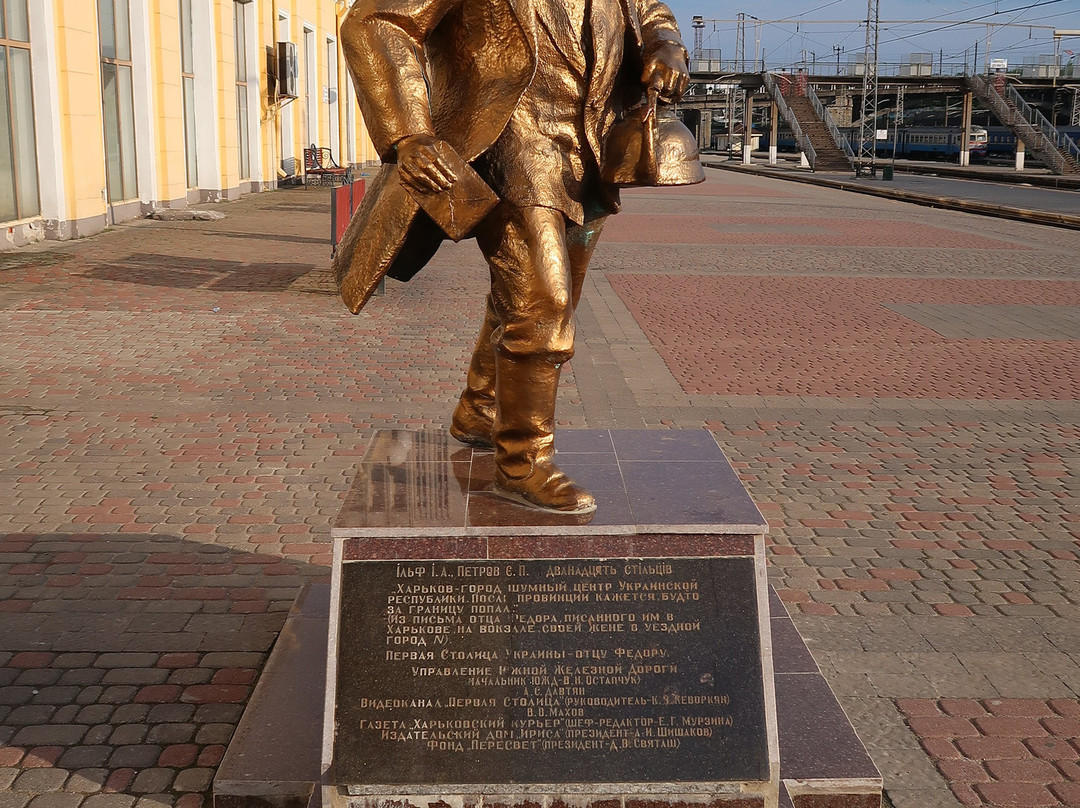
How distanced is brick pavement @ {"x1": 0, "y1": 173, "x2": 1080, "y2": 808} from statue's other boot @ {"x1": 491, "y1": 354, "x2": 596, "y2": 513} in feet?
4.00

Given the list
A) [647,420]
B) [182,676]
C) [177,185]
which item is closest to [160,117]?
[177,185]

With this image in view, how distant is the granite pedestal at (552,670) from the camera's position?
3139 millimetres

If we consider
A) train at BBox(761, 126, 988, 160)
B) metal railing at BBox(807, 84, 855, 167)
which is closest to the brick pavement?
metal railing at BBox(807, 84, 855, 167)

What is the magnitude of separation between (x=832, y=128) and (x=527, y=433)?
6025 centimetres

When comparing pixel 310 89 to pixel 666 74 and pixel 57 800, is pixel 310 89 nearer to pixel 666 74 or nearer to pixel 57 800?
pixel 666 74

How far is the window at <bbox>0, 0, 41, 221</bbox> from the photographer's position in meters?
14.6

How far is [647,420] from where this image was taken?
293 inches

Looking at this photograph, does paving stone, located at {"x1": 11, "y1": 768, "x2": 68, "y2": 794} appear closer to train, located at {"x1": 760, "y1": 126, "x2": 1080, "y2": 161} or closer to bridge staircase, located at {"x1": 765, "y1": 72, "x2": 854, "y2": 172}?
bridge staircase, located at {"x1": 765, "y1": 72, "x2": 854, "y2": 172}

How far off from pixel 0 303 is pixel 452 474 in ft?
29.4

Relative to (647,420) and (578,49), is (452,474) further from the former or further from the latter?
(647,420)

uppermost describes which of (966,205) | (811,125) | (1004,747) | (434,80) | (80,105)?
Answer: (811,125)

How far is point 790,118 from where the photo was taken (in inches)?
2450

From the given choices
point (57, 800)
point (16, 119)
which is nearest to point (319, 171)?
point (16, 119)

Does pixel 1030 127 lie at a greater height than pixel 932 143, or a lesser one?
greater
